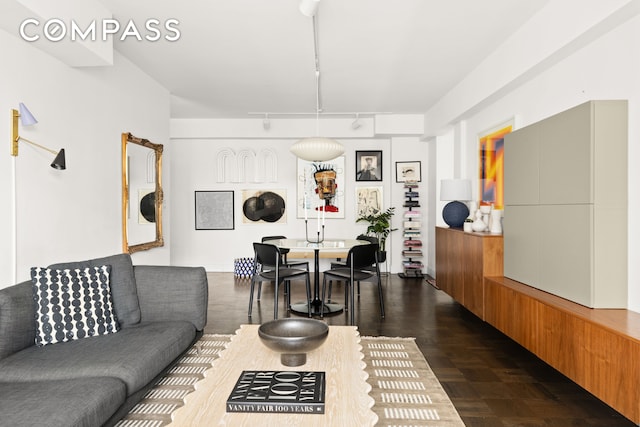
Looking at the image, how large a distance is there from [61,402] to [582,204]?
10.0ft

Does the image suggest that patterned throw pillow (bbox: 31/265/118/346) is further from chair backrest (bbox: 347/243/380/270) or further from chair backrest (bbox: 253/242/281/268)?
chair backrest (bbox: 347/243/380/270)

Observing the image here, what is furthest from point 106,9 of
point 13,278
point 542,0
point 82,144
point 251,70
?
point 542,0

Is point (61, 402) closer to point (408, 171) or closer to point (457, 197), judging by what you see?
point (457, 197)

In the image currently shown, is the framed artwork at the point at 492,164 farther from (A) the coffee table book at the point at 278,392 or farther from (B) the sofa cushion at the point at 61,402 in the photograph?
(B) the sofa cushion at the point at 61,402

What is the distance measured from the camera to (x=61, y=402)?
1.75m

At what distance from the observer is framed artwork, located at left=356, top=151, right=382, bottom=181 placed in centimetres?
784

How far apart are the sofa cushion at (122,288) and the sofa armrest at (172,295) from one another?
8 cm

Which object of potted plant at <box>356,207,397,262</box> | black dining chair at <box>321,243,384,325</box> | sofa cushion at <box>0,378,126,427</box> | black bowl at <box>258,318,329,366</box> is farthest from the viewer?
potted plant at <box>356,207,397,262</box>

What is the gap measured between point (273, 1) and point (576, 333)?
3.09 meters

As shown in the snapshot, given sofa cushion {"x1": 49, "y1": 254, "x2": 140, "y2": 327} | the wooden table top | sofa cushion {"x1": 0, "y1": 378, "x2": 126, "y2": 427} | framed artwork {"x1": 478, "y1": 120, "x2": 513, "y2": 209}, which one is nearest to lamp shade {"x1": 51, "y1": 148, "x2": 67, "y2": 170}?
sofa cushion {"x1": 49, "y1": 254, "x2": 140, "y2": 327}

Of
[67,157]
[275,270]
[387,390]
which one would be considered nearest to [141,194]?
[67,157]

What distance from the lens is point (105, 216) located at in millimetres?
4051

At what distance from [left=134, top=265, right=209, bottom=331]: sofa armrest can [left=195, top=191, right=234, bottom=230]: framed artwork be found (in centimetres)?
480

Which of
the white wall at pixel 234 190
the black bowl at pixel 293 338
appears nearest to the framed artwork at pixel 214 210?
the white wall at pixel 234 190
